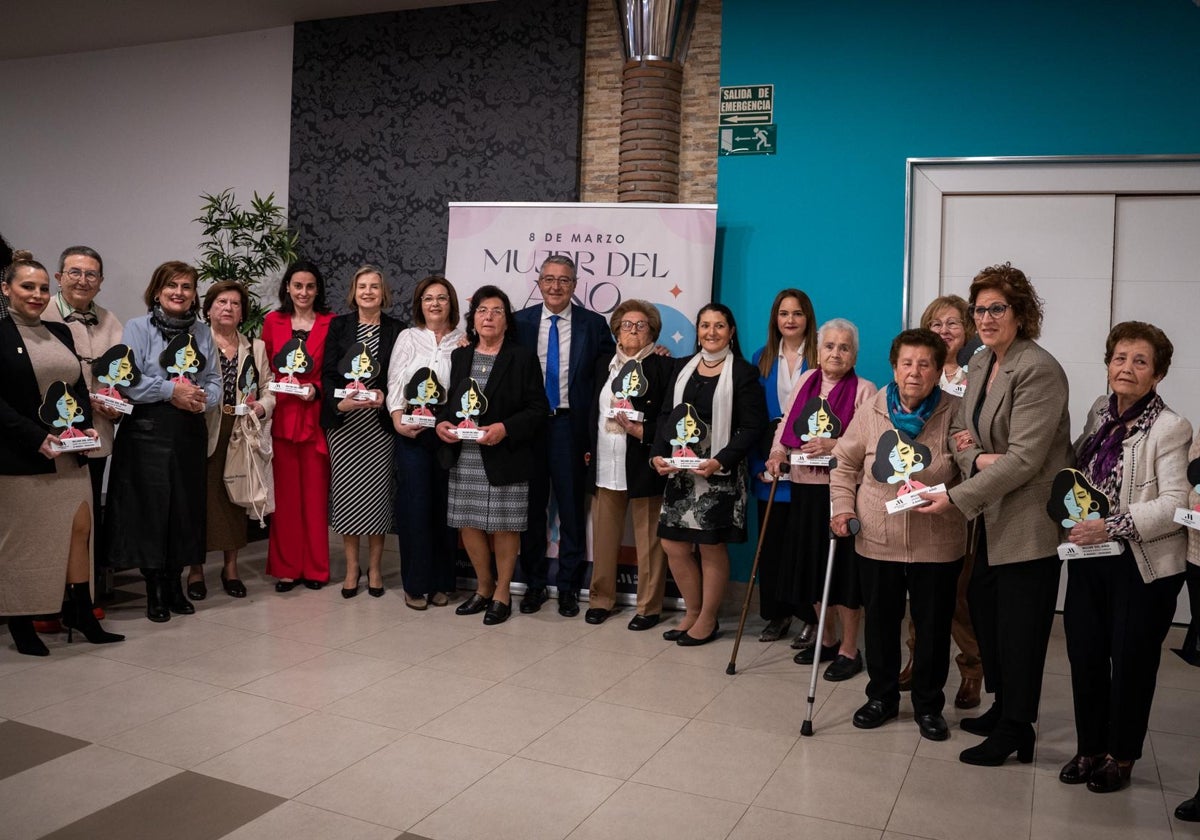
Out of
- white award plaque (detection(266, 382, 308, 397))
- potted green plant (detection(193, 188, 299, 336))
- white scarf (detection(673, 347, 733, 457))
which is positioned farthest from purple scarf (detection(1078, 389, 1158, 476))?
potted green plant (detection(193, 188, 299, 336))

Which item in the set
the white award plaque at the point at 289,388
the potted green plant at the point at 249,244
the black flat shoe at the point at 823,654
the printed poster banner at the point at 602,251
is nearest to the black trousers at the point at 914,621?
the black flat shoe at the point at 823,654

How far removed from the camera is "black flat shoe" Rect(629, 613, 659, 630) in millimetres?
4830

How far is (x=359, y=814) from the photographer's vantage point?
2822mm

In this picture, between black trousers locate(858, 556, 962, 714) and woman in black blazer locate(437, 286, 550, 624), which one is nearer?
black trousers locate(858, 556, 962, 714)

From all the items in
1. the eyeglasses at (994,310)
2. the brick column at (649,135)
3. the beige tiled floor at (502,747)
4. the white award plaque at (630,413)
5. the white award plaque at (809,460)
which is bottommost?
the beige tiled floor at (502,747)

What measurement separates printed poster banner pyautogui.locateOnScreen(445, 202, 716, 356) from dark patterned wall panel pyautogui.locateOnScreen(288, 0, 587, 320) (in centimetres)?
71

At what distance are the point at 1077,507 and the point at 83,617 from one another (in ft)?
13.0

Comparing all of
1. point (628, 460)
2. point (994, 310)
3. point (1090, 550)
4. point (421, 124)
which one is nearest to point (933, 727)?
point (1090, 550)

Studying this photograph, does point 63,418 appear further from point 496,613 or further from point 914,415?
point 914,415

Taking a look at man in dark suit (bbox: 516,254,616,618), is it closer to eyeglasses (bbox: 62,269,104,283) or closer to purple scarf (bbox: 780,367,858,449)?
purple scarf (bbox: 780,367,858,449)

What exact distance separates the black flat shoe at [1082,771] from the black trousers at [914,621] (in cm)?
49

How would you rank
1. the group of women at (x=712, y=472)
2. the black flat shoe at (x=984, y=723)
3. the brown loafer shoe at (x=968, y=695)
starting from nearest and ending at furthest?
the group of women at (x=712, y=472) < the black flat shoe at (x=984, y=723) < the brown loafer shoe at (x=968, y=695)

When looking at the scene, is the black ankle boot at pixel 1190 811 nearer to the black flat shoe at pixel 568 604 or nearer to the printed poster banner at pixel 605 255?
the printed poster banner at pixel 605 255

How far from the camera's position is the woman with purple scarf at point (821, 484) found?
4.16 meters
